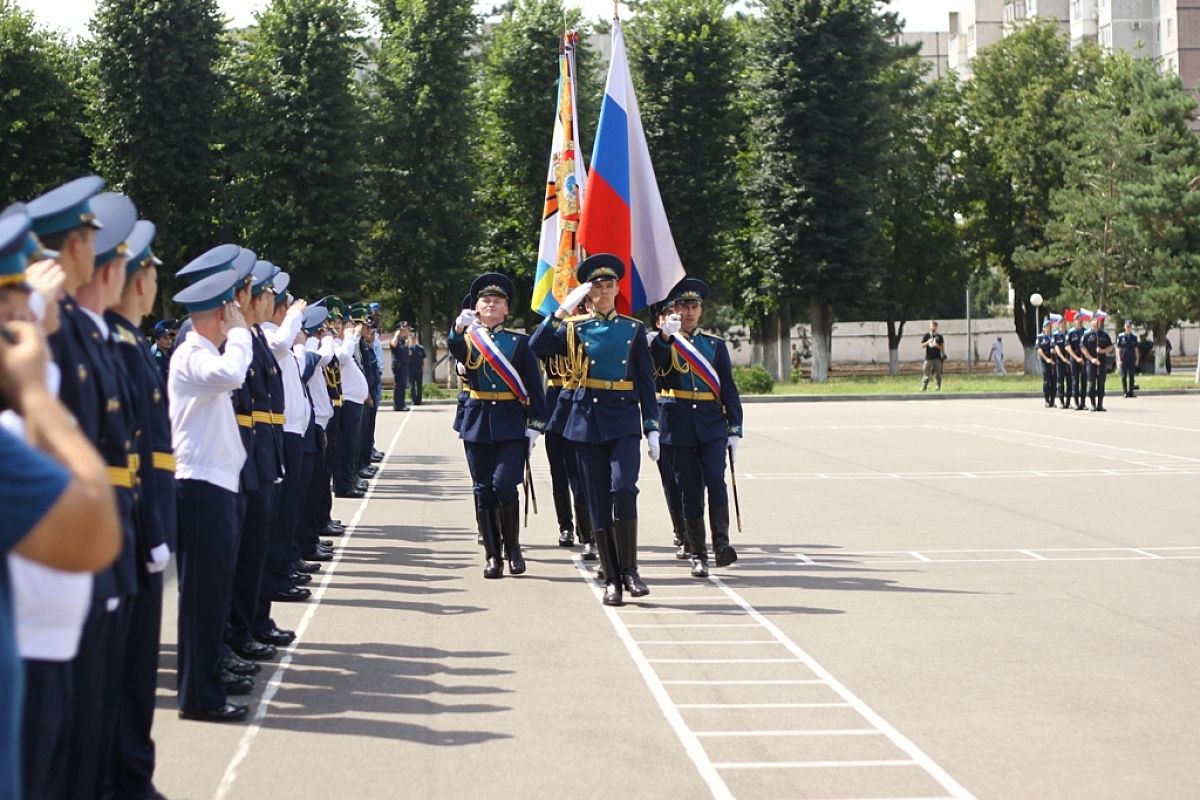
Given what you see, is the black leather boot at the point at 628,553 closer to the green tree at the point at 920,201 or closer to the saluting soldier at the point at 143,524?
the saluting soldier at the point at 143,524

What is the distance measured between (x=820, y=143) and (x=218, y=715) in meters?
51.9

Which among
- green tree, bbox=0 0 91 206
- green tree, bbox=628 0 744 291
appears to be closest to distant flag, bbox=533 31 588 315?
green tree, bbox=0 0 91 206

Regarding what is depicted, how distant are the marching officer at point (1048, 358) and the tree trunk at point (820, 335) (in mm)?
20001

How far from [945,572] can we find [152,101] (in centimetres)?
4266

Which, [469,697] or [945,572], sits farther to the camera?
[945,572]

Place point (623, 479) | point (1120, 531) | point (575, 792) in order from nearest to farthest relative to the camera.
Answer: point (575, 792) → point (623, 479) → point (1120, 531)

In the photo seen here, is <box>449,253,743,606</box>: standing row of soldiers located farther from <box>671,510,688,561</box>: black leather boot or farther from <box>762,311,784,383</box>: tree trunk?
<box>762,311,784,383</box>: tree trunk

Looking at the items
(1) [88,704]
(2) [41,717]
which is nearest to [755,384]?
(1) [88,704]

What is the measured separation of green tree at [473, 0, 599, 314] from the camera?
60719 millimetres

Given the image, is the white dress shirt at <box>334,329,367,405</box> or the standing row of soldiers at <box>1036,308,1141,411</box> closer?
the white dress shirt at <box>334,329,367,405</box>

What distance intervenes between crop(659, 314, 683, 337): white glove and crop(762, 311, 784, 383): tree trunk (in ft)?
174

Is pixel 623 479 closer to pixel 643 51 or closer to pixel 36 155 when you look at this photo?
pixel 36 155

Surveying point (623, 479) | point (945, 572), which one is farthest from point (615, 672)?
point (945, 572)

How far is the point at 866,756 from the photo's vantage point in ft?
22.2
